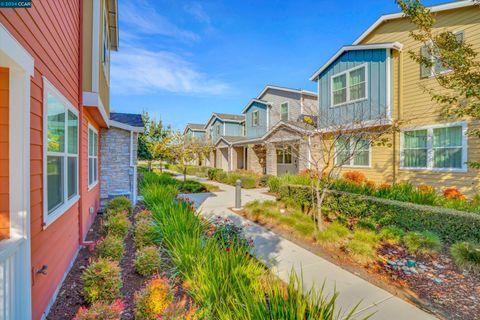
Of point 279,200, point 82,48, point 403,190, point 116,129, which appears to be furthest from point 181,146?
point 403,190

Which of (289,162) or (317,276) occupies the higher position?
(289,162)

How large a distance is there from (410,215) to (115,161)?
10029mm

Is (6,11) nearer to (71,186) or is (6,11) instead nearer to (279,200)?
(71,186)

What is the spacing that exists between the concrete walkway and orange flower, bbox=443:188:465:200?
19.6 feet

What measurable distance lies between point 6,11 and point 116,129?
318 inches

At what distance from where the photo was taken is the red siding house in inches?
87.5

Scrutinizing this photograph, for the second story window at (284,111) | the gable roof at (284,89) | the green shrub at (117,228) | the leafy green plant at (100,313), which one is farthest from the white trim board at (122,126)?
the gable roof at (284,89)

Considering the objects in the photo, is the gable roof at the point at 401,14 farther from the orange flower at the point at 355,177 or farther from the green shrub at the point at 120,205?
the green shrub at the point at 120,205

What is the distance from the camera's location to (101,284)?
3.10 m

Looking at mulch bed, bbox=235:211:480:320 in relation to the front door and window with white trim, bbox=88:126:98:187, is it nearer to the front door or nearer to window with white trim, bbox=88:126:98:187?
window with white trim, bbox=88:126:98:187

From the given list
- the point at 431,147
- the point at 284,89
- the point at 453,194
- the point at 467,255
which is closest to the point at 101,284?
the point at 467,255

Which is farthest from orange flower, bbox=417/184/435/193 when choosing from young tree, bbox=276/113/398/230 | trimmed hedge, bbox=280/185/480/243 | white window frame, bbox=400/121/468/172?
trimmed hedge, bbox=280/185/480/243

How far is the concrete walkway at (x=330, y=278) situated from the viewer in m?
3.06

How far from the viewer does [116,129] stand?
952 centimetres
